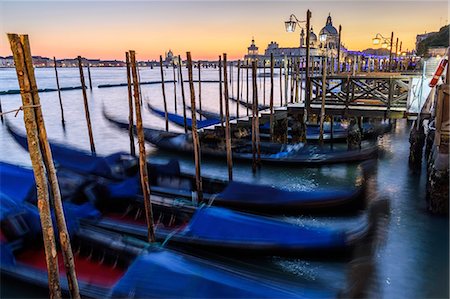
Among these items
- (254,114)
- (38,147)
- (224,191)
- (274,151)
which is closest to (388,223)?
(224,191)

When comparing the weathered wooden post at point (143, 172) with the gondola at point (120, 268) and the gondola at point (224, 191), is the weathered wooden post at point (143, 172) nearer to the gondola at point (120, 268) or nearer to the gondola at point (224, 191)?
the gondola at point (120, 268)

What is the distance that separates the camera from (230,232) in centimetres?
397

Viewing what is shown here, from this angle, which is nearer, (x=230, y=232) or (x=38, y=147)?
(x=38, y=147)

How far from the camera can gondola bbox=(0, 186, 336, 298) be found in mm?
2873

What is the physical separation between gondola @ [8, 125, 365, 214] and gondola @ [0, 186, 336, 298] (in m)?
1.03

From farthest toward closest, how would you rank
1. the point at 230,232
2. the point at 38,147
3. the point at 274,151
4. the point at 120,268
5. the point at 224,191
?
the point at 274,151, the point at 224,191, the point at 230,232, the point at 120,268, the point at 38,147

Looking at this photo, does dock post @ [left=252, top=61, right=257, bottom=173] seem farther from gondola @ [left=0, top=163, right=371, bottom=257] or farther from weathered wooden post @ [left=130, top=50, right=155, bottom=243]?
weathered wooden post @ [left=130, top=50, right=155, bottom=243]

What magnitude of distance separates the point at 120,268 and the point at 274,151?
217 inches

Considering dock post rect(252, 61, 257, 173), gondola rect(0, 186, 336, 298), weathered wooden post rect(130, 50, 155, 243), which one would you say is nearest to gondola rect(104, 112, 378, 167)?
dock post rect(252, 61, 257, 173)

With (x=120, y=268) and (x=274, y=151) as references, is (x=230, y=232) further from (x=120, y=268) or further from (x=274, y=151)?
(x=274, y=151)

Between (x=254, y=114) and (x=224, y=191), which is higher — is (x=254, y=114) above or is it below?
above

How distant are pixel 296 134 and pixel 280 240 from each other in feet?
22.4

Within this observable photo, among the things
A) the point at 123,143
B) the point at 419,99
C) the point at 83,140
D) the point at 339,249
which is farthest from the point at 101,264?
the point at 83,140

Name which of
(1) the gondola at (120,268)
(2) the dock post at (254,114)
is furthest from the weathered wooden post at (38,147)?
(2) the dock post at (254,114)
